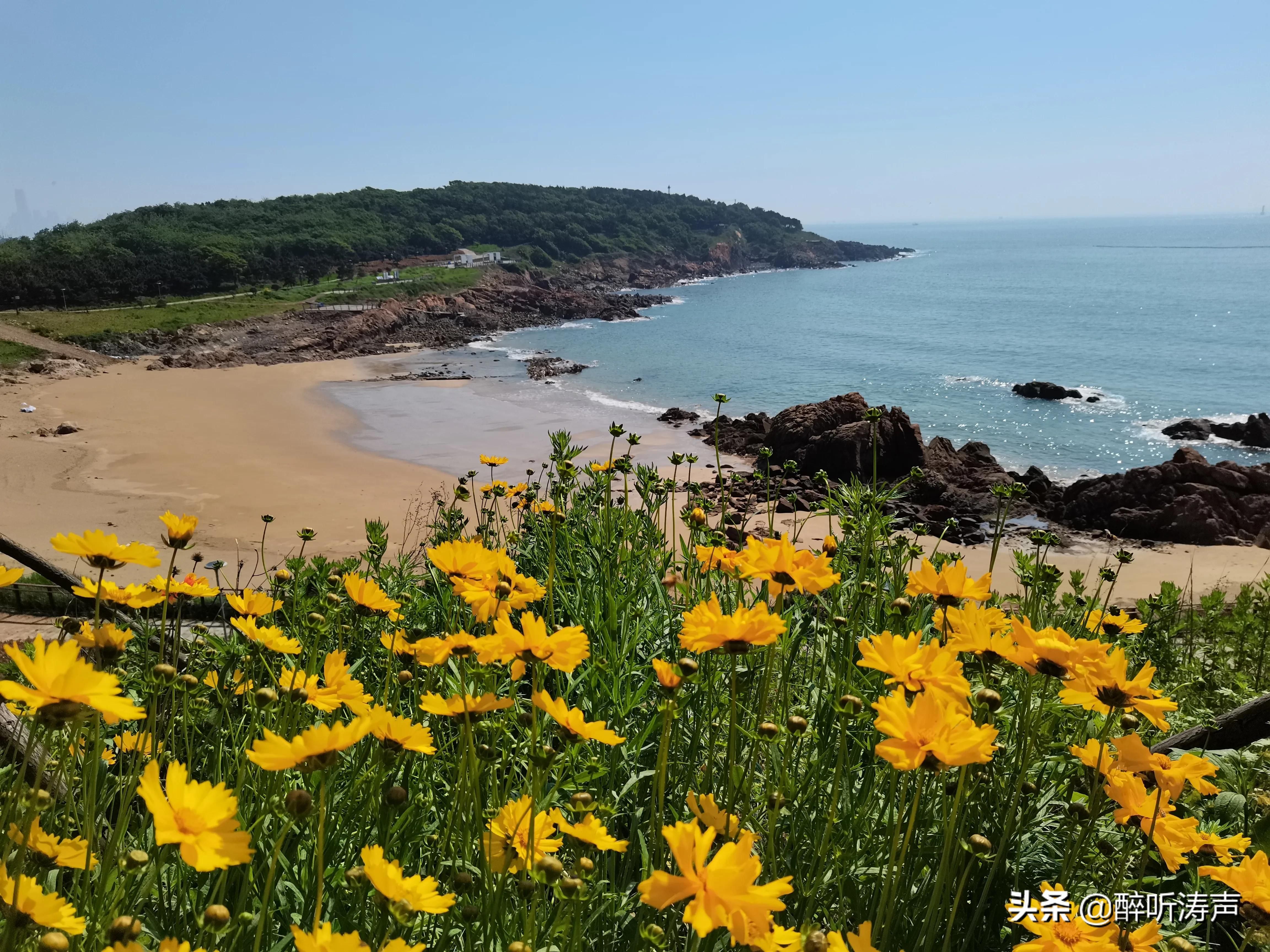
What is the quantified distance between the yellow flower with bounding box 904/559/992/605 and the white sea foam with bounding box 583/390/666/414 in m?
23.5

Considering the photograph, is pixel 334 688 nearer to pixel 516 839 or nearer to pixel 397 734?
pixel 397 734

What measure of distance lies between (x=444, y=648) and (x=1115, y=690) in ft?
3.94

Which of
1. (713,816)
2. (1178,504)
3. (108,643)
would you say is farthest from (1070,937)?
(1178,504)

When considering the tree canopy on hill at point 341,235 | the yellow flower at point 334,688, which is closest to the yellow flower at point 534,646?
the yellow flower at point 334,688

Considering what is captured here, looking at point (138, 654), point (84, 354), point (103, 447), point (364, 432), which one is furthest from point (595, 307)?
point (138, 654)

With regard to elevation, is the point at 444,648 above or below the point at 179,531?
below

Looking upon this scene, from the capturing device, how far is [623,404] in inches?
1070

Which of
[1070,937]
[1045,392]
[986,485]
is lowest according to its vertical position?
[986,485]

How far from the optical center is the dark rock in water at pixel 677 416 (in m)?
23.7

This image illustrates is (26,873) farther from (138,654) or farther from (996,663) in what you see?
(996,663)

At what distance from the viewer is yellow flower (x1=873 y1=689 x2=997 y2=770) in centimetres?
108

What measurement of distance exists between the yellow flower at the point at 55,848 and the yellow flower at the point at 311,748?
0.35 meters

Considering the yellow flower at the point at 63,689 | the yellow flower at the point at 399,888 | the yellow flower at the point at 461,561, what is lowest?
the yellow flower at the point at 399,888

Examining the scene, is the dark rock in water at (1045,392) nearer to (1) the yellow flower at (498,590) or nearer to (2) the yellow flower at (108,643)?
(1) the yellow flower at (498,590)
